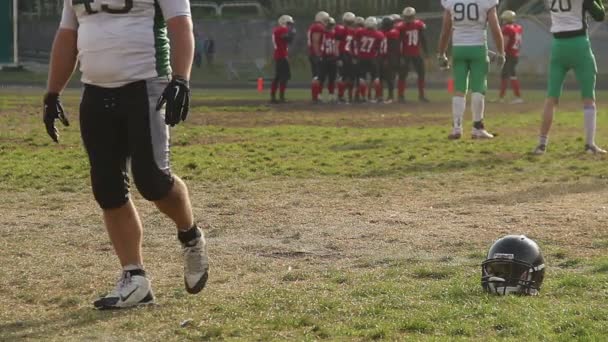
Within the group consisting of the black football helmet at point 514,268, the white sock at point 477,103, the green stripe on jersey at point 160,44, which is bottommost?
the white sock at point 477,103

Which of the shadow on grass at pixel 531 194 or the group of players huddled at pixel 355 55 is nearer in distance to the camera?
the shadow on grass at pixel 531 194

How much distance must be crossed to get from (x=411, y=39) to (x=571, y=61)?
16.3 metres

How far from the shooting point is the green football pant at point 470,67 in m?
16.6

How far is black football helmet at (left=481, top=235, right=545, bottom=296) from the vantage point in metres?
6.79

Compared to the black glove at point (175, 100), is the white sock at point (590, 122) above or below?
below

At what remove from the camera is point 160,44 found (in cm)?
664

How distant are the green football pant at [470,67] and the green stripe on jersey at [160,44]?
1035cm

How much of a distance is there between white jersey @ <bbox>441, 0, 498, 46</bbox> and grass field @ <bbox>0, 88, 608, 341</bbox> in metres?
1.37

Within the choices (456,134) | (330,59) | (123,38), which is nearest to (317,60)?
(330,59)

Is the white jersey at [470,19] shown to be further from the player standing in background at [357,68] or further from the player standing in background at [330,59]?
the player standing in background at [357,68]

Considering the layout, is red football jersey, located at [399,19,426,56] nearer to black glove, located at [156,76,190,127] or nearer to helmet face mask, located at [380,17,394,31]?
helmet face mask, located at [380,17,394,31]

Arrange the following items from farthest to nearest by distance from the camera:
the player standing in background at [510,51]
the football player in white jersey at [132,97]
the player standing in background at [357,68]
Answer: the player standing in background at [357,68] < the player standing in background at [510,51] < the football player in white jersey at [132,97]

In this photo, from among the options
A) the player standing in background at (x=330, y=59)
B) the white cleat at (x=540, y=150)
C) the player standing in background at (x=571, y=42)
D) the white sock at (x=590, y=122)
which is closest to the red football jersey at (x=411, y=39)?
the player standing in background at (x=330, y=59)

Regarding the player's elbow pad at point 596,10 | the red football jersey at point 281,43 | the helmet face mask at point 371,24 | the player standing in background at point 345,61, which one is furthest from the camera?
the helmet face mask at point 371,24
